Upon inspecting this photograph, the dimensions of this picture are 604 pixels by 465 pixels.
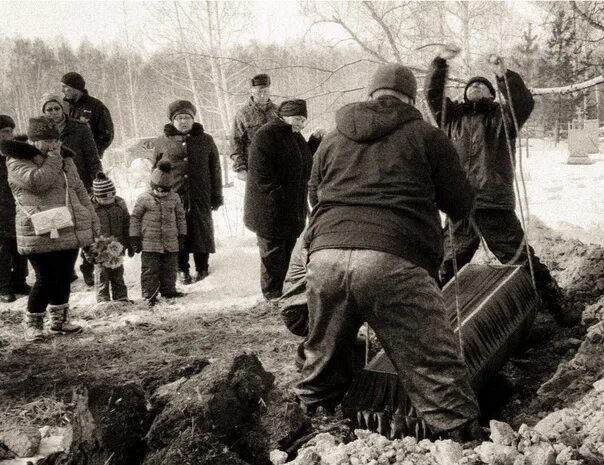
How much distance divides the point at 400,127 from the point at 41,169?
3.00 meters

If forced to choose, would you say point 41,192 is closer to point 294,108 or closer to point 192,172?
point 192,172

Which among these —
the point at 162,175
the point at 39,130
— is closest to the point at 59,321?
the point at 39,130

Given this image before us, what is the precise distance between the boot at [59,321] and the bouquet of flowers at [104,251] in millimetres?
492

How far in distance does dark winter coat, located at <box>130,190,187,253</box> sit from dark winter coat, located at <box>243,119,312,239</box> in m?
0.77

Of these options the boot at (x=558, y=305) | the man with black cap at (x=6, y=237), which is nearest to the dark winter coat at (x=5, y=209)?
the man with black cap at (x=6, y=237)

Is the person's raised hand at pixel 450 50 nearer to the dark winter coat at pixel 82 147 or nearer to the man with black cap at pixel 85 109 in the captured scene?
the dark winter coat at pixel 82 147

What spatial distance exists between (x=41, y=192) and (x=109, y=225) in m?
1.13

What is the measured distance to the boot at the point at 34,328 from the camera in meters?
4.64

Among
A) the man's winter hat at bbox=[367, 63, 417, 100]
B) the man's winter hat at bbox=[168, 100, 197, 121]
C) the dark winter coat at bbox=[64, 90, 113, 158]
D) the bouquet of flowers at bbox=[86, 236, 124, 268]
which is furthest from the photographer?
the dark winter coat at bbox=[64, 90, 113, 158]

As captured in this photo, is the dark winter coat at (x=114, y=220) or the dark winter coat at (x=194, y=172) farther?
the dark winter coat at (x=194, y=172)

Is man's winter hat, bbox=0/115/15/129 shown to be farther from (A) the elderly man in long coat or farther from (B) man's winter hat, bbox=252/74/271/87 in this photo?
(B) man's winter hat, bbox=252/74/271/87

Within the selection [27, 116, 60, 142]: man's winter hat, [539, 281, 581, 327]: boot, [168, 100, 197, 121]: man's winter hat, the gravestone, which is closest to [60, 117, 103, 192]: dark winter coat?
[168, 100, 197, 121]: man's winter hat

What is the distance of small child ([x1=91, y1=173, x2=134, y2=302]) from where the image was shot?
18.3 feet

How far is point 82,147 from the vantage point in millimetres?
6059
